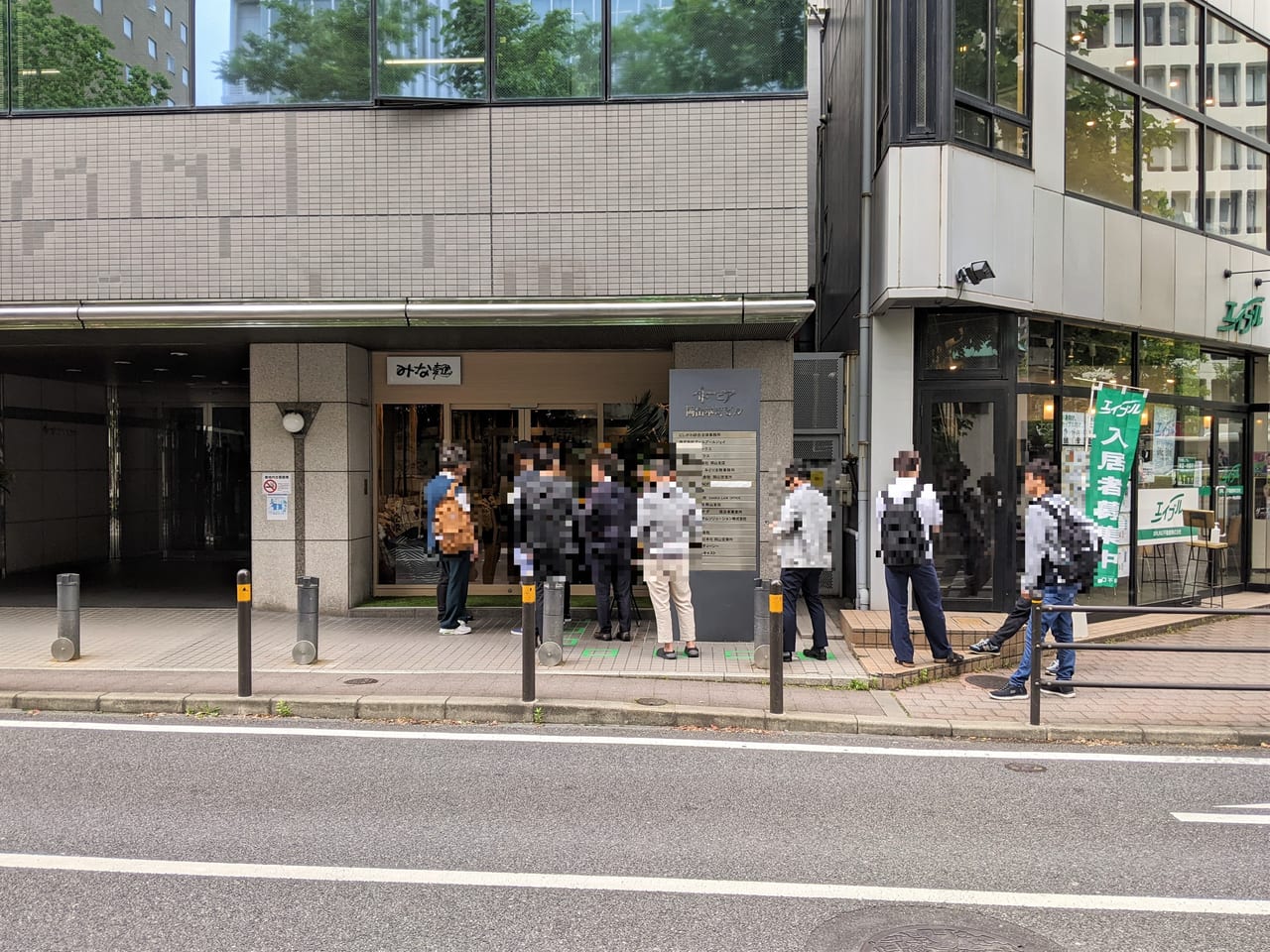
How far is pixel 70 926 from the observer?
3.80 meters

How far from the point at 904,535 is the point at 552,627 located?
336cm

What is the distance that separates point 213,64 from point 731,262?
622 cm

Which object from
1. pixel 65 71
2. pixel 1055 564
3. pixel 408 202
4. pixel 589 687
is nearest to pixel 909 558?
pixel 1055 564

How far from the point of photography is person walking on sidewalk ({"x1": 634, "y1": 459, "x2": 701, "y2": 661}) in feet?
29.1

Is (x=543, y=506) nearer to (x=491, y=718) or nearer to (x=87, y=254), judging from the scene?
(x=491, y=718)

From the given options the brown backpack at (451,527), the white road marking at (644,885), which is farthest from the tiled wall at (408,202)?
the white road marking at (644,885)

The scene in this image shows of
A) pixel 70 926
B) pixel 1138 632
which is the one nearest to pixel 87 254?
pixel 70 926

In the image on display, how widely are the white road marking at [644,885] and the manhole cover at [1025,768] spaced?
1883 mm

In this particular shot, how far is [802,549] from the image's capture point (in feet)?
28.6

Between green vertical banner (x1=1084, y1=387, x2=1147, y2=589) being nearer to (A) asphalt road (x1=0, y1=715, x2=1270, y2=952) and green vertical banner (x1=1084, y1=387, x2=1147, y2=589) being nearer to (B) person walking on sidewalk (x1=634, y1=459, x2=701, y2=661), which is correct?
(A) asphalt road (x1=0, y1=715, x2=1270, y2=952)

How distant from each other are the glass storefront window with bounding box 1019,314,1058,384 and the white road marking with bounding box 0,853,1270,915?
23.1ft

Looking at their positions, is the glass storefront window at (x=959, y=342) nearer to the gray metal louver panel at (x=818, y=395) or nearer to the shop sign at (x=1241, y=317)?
the gray metal louver panel at (x=818, y=395)

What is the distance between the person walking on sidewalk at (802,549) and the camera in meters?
8.69

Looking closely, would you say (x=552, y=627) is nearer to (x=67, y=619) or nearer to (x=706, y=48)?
(x=67, y=619)
